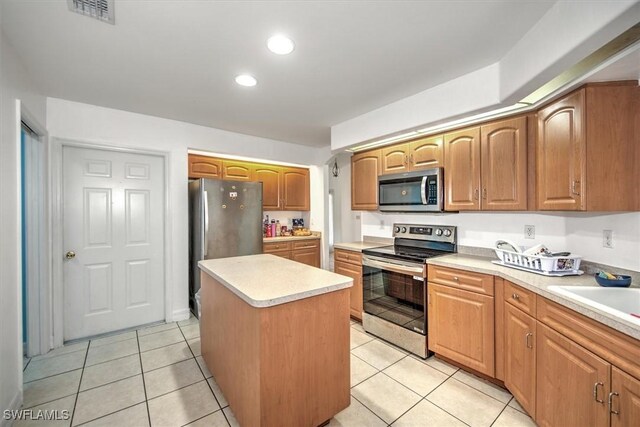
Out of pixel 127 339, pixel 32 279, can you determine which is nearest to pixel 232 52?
pixel 32 279

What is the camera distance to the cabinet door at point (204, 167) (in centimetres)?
357

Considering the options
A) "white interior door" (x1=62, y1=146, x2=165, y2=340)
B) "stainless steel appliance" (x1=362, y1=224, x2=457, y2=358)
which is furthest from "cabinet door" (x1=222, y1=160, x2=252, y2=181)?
"stainless steel appliance" (x1=362, y1=224, x2=457, y2=358)

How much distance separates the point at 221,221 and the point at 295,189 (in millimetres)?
1617

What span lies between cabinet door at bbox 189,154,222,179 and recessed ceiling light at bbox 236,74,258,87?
5.49 ft

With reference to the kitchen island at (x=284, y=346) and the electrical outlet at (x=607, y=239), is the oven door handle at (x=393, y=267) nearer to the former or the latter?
the kitchen island at (x=284, y=346)

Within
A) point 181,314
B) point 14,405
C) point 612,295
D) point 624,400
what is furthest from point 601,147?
point 181,314

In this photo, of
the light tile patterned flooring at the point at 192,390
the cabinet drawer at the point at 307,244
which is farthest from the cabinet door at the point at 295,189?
the light tile patterned flooring at the point at 192,390

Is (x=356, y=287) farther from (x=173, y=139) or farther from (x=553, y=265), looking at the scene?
(x=173, y=139)

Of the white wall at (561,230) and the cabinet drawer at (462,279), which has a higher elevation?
the white wall at (561,230)

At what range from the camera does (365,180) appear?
10.9 ft

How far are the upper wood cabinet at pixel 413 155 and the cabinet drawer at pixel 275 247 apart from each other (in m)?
1.93

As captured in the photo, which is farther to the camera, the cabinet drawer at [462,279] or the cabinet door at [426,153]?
the cabinet door at [426,153]

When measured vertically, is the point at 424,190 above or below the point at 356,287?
above

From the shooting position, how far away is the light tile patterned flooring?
1.71m
